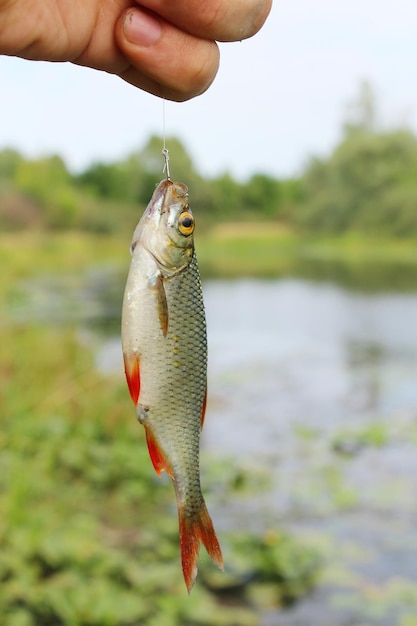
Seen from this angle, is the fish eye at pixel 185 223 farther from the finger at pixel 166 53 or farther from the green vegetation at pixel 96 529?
the green vegetation at pixel 96 529

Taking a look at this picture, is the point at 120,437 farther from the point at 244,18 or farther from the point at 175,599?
the point at 244,18

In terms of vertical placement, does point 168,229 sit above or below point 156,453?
above

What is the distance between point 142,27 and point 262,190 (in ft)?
193

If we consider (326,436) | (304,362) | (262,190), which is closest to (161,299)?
(326,436)

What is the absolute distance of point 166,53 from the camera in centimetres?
163

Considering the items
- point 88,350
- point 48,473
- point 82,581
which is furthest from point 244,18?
point 88,350

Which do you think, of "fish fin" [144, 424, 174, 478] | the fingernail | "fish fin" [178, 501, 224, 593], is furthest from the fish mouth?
"fish fin" [178, 501, 224, 593]

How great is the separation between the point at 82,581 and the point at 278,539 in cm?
162

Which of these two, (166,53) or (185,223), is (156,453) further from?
(166,53)

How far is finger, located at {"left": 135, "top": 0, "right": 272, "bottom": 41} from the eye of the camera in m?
1.56

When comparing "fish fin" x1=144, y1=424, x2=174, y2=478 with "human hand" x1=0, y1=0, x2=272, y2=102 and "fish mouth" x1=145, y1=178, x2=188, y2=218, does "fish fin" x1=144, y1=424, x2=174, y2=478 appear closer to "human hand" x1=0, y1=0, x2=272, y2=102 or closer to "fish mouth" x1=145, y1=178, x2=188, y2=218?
"fish mouth" x1=145, y1=178, x2=188, y2=218

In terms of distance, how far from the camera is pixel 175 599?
4.48 m

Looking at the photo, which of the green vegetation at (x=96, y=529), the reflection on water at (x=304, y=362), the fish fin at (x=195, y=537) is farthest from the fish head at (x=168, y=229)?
the reflection on water at (x=304, y=362)

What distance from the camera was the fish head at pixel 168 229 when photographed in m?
1.58
